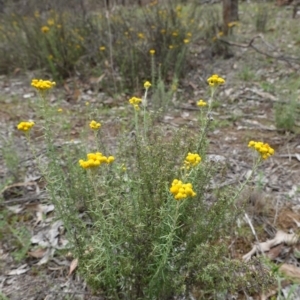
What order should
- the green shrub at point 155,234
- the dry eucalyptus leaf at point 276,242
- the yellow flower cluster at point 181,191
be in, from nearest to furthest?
the yellow flower cluster at point 181,191 < the green shrub at point 155,234 < the dry eucalyptus leaf at point 276,242

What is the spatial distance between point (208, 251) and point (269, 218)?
1068 millimetres

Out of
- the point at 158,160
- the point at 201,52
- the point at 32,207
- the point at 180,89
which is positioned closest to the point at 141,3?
the point at 201,52

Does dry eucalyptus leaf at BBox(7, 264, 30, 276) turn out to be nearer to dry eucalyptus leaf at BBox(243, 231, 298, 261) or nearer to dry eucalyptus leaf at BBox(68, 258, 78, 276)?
dry eucalyptus leaf at BBox(68, 258, 78, 276)

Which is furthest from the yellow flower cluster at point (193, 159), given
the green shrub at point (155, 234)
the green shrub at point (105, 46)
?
the green shrub at point (105, 46)

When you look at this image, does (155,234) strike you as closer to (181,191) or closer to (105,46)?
(181,191)

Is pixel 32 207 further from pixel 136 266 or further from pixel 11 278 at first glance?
pixel 136 266

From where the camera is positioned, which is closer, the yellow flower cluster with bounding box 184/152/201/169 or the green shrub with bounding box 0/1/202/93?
the yellow flower cluster with bounding box 184/152/201/169

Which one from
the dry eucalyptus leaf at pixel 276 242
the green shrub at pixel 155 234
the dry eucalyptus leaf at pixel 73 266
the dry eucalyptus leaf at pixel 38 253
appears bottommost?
the dry eucalyptus leaf at pixel 276 242

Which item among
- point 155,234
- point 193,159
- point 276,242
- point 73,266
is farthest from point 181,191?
point 276,242

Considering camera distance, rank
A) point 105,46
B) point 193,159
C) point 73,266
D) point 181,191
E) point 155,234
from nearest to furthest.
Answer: point 181,191 < point 193,159 < point 155,234 < point 73,266 < point 105,46

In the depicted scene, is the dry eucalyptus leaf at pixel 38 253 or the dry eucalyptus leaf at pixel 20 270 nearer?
the dry eucalyptus leaf at pixel 20 270

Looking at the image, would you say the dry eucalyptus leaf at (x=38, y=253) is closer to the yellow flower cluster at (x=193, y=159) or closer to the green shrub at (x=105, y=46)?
the yellow flower cluster at (x=193, y=159)

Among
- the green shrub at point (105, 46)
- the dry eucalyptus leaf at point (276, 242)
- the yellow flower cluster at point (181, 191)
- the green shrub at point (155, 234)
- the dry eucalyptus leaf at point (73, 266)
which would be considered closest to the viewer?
the yellow flower cluster at point (181, 191)

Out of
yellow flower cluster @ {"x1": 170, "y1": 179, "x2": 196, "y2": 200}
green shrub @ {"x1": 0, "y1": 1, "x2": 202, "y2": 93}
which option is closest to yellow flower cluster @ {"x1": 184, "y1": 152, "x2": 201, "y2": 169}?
yellow flower cluster @ {"x1": 170, "y1": 179, "x2": 196, "y2": 200}
